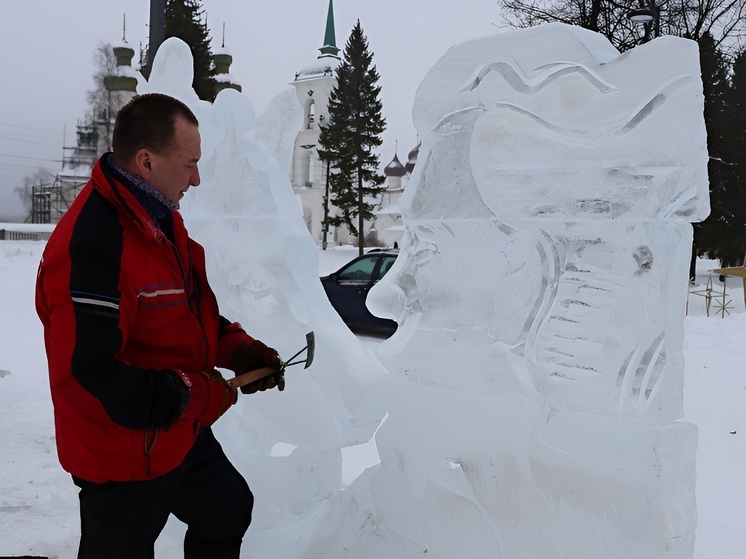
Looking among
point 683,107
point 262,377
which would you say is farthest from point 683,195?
point 262,377

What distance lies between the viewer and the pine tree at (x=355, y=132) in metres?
27.8

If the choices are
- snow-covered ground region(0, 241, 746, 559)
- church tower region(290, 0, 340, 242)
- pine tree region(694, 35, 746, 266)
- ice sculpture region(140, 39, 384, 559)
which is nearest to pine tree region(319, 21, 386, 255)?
church tower region(290, 0, 340, 242)

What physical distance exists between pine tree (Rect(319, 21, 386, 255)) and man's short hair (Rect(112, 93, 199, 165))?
25630 millimetres

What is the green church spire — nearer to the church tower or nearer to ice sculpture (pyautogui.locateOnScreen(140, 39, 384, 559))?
the church tower

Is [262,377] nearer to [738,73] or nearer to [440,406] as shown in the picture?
[440,406]

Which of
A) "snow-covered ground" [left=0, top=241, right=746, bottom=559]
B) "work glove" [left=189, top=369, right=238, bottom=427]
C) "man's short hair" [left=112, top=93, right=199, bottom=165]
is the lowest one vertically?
"snow-covered ground" [left=0, top=241, right=746, bottom=559]

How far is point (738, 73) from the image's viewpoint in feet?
74.6

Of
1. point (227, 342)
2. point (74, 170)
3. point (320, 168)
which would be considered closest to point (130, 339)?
point (227, 342)

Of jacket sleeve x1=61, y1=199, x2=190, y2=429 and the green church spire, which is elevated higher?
the green church spire

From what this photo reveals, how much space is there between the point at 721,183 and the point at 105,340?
80.9 ft

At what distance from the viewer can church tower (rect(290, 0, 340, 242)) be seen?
121ft

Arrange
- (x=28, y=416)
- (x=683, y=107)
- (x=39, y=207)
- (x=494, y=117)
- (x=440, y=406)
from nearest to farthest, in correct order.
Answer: (x=683, y=107)
(x=494, y=117)
(x=440, y=406)
(x=28, y=416)
(x=39, y=207)

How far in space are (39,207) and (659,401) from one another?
177ft

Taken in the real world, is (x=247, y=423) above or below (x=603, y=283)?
below
